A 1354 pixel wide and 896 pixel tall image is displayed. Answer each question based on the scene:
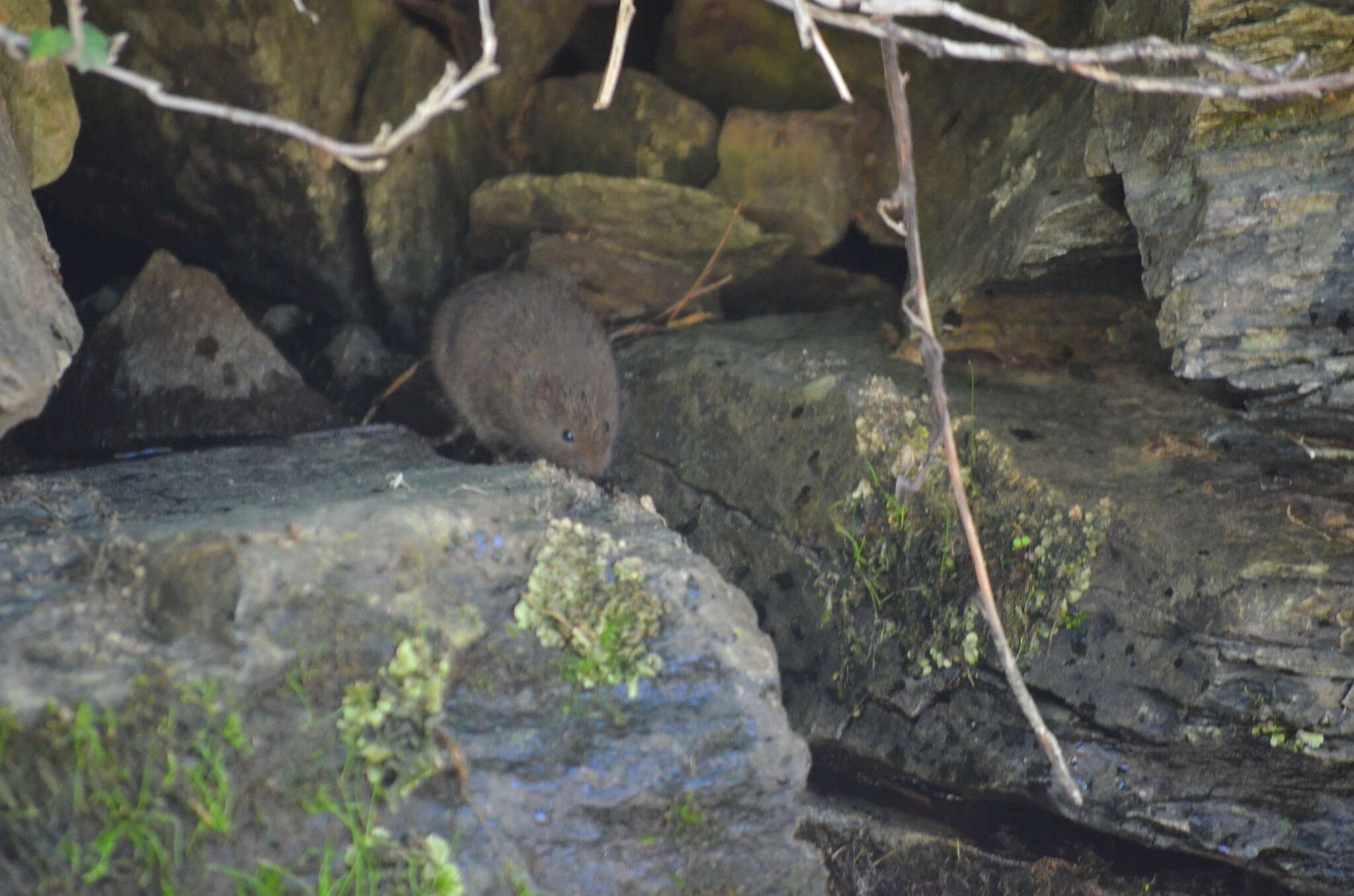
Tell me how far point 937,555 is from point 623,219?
260cm

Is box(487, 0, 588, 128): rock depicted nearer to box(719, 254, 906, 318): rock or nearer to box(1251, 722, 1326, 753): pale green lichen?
box(719, 254, 906, 318): rock

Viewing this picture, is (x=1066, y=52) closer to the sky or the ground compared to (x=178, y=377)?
closer to the sky

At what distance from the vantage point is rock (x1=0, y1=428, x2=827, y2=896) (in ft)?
7.68

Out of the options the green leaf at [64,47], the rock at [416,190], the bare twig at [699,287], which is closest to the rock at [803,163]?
the bare twig at [699,287]

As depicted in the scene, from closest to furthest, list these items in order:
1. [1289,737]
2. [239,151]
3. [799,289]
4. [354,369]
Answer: [1289,737] < [239,151] < [354,369] < [799,289]

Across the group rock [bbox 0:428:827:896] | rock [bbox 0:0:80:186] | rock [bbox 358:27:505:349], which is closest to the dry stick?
rock [bbox 0:428:827:896]

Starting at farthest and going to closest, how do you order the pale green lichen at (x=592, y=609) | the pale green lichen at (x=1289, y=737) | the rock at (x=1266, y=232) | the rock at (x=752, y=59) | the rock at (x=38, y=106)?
the rock at (x=752, y=59) < the rock at (x=38, y=106) < the pale green lichen at (x=1289, y=737) < the rock at (x=1266, y=232) < the pale green lichen at (x=592, y=609)

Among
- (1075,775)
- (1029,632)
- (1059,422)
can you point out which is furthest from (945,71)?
(1075,775)

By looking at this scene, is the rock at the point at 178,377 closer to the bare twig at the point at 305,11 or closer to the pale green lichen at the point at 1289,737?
the bare twig at the point at 305,11

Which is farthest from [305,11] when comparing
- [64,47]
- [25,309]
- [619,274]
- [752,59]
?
[752,59]

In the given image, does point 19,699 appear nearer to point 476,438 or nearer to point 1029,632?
point 1029,632

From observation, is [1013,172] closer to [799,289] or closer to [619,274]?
[799,289]

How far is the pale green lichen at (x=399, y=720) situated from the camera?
2578 millimetres

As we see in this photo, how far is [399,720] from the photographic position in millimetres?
2643
